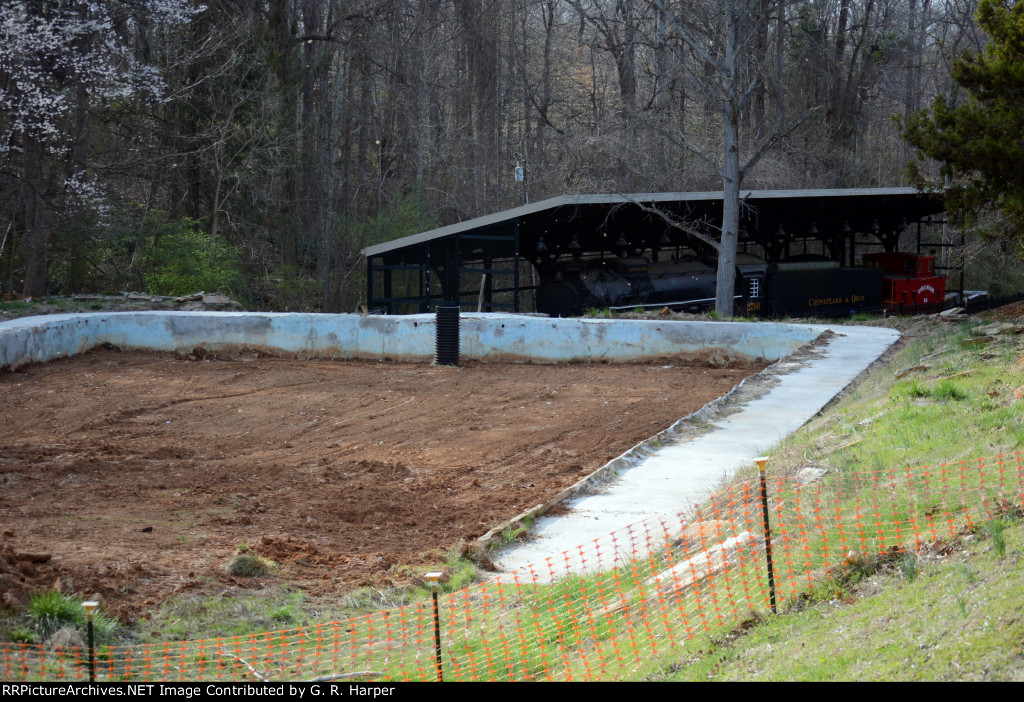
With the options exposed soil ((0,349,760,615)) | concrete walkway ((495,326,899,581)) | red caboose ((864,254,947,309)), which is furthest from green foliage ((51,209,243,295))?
red caboose ((864,254,947,309))

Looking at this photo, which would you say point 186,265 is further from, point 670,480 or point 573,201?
point 670,480

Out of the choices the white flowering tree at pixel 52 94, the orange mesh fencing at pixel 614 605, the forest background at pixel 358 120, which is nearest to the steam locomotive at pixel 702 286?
the forest background at pixel 358 120

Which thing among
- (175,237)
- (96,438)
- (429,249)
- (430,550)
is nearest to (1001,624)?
(430,550)

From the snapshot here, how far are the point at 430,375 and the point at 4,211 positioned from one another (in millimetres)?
16916

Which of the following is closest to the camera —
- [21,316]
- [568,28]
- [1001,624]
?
[1001,624]

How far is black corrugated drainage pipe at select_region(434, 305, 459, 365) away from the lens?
19.8 m

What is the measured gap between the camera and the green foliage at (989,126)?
668 inches

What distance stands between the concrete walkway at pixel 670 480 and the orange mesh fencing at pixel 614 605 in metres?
0.20

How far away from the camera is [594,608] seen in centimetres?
697

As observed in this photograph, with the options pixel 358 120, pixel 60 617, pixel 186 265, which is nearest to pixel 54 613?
pixel 60 617

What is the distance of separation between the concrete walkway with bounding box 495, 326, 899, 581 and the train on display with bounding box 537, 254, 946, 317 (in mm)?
15080

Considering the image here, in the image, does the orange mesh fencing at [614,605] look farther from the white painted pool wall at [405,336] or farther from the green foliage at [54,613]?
the white painted pool wall at [405,336]

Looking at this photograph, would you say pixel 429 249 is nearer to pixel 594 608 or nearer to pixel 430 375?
pixel 430 375

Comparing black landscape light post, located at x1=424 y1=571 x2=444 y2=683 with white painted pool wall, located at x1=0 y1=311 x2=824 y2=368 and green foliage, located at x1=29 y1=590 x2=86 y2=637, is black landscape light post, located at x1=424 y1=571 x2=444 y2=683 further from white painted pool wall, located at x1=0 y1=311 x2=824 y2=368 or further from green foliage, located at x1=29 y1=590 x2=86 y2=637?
white painted pool wall, located at x1=0 y1=311 x2=824 y2=368
